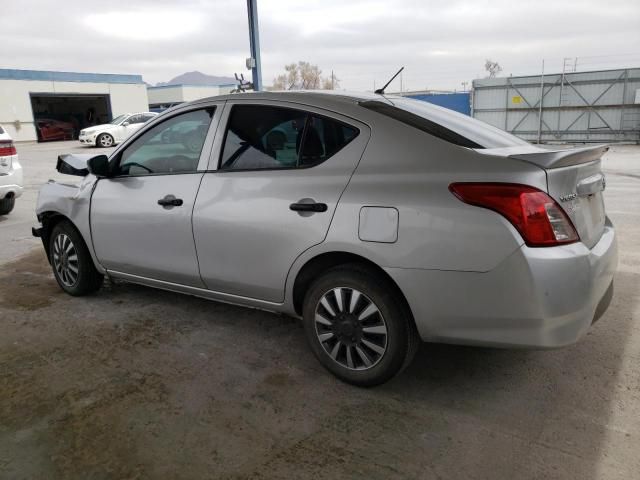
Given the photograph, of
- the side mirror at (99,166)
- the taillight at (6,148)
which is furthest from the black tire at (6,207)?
the side mirror at (99,166)

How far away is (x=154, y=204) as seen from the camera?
368 cm

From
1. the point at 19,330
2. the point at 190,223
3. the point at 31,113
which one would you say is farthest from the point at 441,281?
the point at 31,113

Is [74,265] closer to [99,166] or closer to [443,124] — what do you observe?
[99,166]

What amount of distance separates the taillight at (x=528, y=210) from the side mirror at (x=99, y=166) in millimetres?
2731

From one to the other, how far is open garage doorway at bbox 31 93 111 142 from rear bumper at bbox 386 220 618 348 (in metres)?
38.0

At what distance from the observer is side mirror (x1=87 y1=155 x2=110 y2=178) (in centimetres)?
393

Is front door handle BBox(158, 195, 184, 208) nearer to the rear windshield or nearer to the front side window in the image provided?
the front side window

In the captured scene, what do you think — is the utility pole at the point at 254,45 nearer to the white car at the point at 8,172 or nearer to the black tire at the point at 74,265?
the white car at the point at 8,172

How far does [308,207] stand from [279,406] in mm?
1067

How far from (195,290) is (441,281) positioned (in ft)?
5.94

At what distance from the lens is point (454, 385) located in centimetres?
301

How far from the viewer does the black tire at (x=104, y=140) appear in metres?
24.3

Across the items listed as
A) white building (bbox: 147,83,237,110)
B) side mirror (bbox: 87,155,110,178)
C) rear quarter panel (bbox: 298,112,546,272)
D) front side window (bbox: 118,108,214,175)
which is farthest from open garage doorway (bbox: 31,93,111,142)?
rear quarter panel (bbox: 298,112,546,272)

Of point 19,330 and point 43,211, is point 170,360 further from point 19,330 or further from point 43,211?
point 43,211
